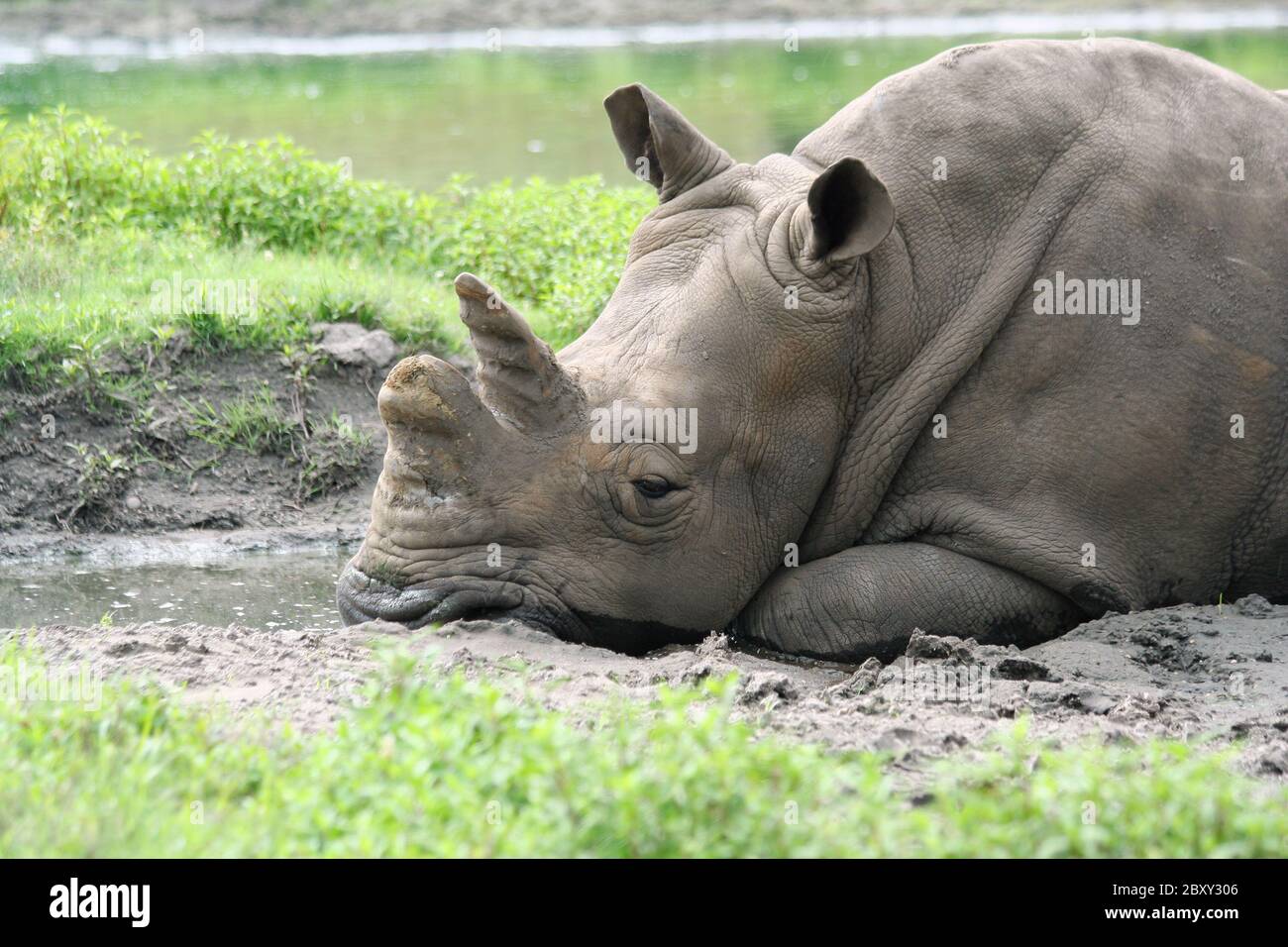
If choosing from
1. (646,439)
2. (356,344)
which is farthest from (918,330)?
(356,344)

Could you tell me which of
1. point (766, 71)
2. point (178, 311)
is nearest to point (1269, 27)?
point (766, 71)

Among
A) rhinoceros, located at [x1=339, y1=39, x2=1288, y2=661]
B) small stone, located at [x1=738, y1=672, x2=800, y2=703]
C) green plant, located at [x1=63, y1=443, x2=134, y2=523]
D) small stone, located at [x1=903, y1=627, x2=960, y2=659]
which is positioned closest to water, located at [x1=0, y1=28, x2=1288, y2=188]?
green plant, located at [x1=63, y1=443, x2=134, y2=523]

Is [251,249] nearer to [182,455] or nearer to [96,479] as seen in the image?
[182,455]

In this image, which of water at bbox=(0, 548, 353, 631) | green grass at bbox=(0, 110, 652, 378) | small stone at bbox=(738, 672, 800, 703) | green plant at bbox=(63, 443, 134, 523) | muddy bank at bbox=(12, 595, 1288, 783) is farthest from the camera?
green grass at bbox=(0, 110, 652, 378)

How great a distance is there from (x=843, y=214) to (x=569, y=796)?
2.81 metres

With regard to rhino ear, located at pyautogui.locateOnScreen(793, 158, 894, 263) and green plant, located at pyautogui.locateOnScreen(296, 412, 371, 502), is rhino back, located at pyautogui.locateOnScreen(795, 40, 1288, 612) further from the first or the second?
green plant, located at pyautogui.locateOnScreen(296, 412, 371, 502)

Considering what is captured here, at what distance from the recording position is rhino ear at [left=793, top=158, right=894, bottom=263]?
5844mm

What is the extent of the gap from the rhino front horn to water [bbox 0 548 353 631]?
167cm

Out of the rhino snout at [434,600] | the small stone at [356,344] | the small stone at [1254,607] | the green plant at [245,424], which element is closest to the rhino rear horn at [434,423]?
the rhino snout at [434,600]

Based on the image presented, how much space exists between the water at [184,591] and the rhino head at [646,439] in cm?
133

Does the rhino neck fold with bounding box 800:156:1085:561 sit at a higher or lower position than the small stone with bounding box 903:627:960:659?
higher

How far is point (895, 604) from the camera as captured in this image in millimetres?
6172
